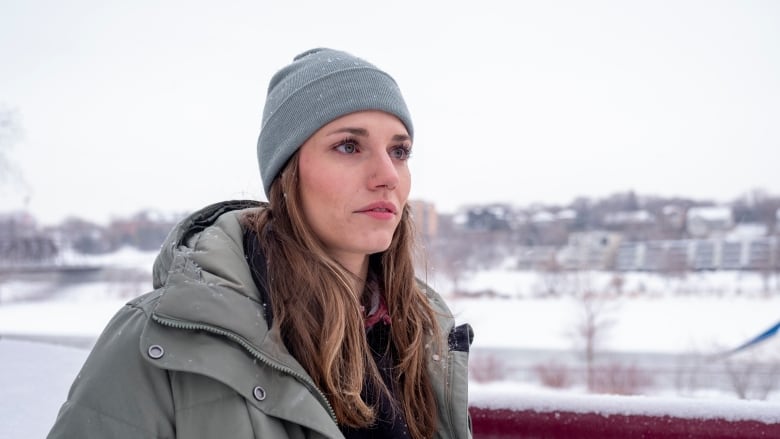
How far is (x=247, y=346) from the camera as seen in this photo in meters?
1.04

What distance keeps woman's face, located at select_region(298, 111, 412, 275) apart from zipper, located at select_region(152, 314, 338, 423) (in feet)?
1.25

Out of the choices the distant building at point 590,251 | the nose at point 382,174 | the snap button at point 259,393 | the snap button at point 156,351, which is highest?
the nose at point 382,174

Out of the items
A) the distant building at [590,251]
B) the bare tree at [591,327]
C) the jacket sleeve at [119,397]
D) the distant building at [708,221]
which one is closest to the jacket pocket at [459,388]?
the jacket sleeve at [119,397]

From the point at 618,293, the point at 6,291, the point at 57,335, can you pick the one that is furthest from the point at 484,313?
the point at 6,291

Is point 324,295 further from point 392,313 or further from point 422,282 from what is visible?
point 422,282

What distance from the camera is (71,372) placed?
2.23 metres

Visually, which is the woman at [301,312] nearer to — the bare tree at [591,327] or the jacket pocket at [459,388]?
the jacket pocket at [459,388]

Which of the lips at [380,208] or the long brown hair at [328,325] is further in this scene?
the lips at [380,208]

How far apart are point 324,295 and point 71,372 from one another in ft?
5.13

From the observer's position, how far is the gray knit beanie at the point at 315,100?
138 centimetres

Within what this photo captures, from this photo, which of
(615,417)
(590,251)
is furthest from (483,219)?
(615,417)

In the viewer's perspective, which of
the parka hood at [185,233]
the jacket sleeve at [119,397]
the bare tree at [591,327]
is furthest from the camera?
the bare tree at [591,327]

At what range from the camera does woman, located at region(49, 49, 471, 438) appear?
97 cm

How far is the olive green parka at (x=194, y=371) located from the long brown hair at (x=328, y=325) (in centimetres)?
9
